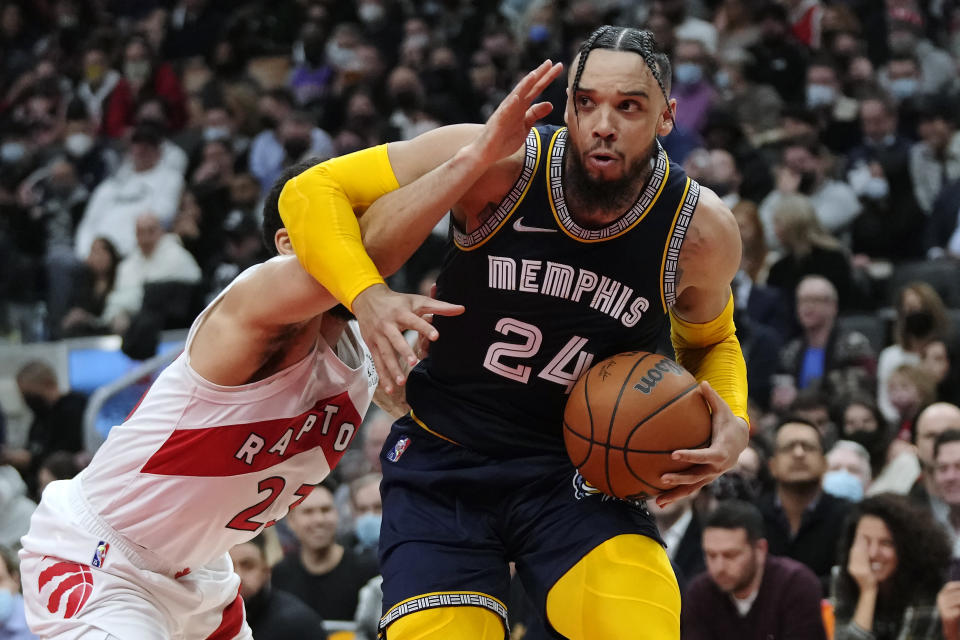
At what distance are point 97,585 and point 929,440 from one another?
4308 millimetres

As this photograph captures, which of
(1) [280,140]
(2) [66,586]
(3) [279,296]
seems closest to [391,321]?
(3) [279,296]

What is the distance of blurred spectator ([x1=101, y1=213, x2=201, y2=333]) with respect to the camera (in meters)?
11.4

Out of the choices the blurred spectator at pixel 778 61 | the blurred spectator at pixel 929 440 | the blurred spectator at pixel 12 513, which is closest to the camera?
the blurred spectator at pixel 929 440

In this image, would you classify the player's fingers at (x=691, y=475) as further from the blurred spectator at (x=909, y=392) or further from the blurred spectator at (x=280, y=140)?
the blurred spectator at (x=280, y=140)

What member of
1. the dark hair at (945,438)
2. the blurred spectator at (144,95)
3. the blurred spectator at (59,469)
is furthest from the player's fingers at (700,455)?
the blurred spectator at (144,95)

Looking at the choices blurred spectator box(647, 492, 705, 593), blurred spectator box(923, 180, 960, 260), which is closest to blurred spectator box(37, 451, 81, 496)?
blurred spectator box(647, 492, 705, 593)

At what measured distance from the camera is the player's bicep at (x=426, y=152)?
12.4 ft

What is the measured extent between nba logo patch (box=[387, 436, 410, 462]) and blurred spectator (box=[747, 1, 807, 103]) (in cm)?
892

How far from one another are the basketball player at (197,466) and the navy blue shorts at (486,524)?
1.38 ft

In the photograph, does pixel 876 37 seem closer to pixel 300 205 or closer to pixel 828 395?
pixel 828 395

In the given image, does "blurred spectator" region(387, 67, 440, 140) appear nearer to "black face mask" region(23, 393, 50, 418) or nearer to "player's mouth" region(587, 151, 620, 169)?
"black face mask" region(23, 393, 50, 418)

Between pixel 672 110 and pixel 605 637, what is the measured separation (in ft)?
4.93

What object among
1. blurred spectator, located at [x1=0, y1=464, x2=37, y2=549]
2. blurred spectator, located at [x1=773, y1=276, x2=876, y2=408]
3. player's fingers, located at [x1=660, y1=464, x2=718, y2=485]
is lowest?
blurred spectator, located at [x1=0, y1=464, x2=37, y2=549]

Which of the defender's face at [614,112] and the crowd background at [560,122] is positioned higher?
the defender's face at [614,112]
